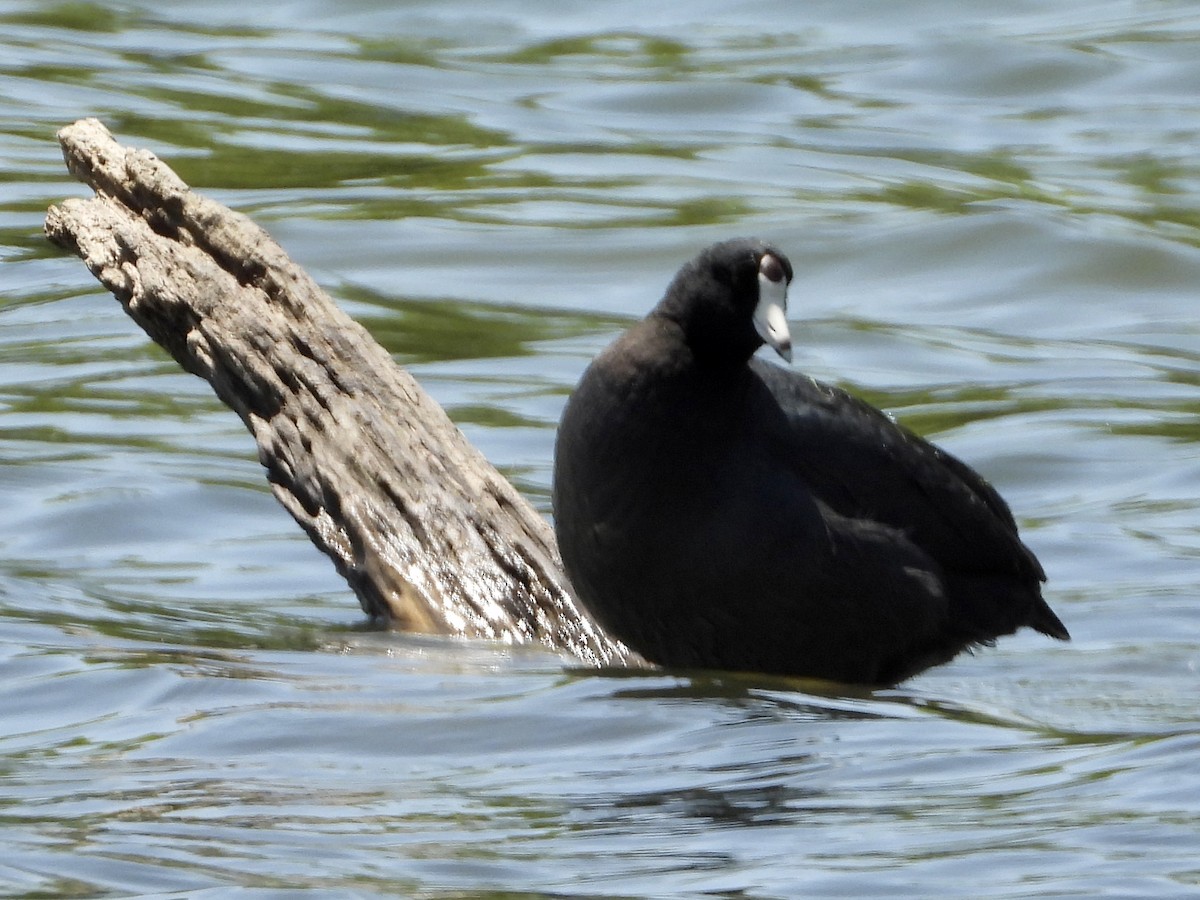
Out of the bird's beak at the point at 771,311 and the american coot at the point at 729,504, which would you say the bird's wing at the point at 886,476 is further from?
the bird's beak at the point at 771,311

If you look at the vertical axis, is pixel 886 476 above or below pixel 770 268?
below

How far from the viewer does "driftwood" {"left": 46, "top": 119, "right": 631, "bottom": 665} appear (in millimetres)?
5734

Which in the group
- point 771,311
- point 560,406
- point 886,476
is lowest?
point 560,406

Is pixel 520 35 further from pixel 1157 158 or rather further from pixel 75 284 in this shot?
pixel 75 284

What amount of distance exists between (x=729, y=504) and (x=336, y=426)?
3.58 feet

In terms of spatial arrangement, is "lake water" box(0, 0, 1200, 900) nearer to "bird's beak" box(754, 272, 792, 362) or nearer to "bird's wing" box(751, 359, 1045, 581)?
"bird's wing" box(751, 359, 1045, 581)

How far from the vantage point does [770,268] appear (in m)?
5.06

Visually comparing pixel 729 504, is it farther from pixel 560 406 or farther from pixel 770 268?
pixel 560 406

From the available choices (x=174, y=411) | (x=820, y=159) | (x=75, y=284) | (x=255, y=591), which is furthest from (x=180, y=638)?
(x=820, y=159)

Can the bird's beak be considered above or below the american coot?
Result: above

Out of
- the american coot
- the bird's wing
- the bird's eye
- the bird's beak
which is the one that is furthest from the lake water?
the bird's eye

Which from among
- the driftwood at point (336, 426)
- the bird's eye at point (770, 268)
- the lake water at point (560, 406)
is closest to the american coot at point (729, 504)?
the bird's eye at point (770, 268)

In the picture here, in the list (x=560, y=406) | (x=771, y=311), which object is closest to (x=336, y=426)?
(x=771, y=311)

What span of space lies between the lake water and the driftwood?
179 mm
